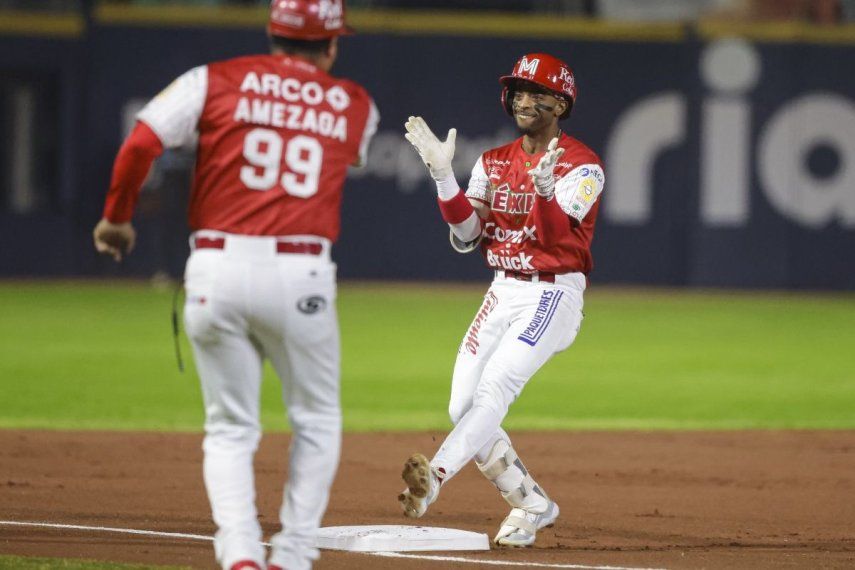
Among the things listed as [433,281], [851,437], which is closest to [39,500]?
[851,437]

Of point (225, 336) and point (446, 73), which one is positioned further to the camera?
point (446, 73)

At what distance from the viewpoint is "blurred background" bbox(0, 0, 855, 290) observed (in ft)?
74.9

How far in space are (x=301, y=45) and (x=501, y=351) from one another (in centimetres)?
188

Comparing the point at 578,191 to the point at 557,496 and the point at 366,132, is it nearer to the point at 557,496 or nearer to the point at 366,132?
the point at 366,132

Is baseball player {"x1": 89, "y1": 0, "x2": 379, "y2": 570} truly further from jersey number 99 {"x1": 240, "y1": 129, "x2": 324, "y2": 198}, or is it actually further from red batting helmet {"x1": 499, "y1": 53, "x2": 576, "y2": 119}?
red batting helmet {"x1": 499, "y1": 53, "x2": 576, "y2": 119}

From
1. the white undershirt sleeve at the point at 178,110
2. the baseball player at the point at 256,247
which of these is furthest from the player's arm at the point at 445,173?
the white undershirt sleeve at the point at 178,110

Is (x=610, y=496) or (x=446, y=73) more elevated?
(x=446, y=73)

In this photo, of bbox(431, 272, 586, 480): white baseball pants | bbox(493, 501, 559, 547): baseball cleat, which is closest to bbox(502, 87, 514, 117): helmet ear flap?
bbox(431, 272, 586, 480): white baseball pants

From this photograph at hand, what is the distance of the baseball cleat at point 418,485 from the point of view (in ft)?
19.4

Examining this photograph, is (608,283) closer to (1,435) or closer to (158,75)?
(158,75)

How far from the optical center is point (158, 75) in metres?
22.9

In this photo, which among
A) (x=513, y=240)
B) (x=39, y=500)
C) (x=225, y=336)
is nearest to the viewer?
(x=225, y=336)

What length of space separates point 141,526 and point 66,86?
56.4 feet

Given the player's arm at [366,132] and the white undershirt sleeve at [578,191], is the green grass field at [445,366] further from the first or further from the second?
the player's arm at [366,132]
